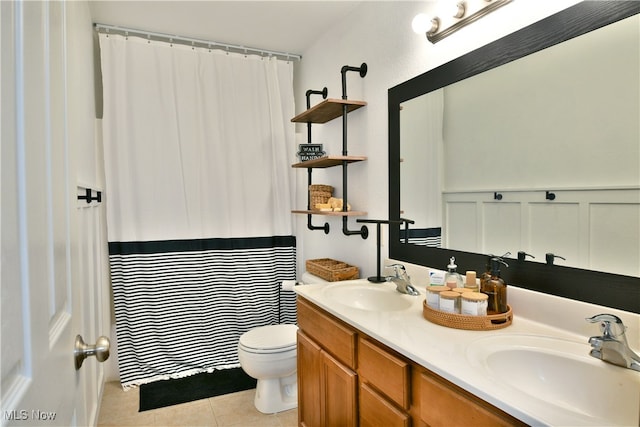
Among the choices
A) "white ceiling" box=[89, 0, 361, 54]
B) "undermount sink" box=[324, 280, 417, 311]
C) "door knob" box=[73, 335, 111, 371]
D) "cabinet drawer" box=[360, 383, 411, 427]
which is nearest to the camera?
"door knob" box=[73, 335, 111, 371]

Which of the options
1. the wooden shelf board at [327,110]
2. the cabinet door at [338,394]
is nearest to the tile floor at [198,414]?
the cabinet door at [338,394]

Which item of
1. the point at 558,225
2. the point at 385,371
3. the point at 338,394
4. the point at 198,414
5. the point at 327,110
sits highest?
the point at 327,110

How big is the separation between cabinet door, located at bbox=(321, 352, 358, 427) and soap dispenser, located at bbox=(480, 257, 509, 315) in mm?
565

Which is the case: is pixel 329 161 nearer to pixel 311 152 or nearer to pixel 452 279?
pixel 311 152

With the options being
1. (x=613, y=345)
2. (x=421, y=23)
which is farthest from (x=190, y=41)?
(x=613, y=345)

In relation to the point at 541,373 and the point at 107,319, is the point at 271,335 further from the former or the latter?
the point at 541,373

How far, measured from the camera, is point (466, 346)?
1.13 m

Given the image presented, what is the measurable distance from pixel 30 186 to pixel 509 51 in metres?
1.52

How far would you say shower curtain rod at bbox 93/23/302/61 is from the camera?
268 cm

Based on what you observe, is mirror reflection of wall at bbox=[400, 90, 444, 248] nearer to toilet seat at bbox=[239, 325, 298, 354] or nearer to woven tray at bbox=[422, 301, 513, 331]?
woven tray at bbox=[422, 301, 513, 331]

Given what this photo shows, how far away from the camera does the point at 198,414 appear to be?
7.71 ft

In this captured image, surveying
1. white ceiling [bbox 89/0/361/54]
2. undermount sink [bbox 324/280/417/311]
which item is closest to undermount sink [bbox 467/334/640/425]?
undermount sink [bbox 324/280/417/311]

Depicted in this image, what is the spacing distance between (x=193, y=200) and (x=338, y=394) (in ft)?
6.06

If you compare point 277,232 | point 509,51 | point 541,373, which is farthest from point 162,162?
point 541,373
